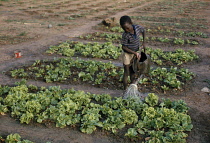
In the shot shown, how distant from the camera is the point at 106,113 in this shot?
5.25 meters

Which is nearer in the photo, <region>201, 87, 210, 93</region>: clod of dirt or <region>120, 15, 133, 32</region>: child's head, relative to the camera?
<region>120, 15, 133, 32</region>: child's head

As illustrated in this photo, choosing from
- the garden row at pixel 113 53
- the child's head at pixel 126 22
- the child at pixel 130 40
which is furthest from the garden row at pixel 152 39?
the child's head at pixel 126 22

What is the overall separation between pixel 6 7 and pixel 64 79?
17204 millimetres

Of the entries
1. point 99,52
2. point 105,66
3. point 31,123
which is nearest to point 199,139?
point 31,123

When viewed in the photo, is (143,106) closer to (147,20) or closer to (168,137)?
(168,137)

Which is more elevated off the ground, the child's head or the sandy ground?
the child's head

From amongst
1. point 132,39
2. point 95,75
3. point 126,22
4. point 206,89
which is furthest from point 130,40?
point 206,89

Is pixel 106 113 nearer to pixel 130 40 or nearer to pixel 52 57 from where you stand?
pixel 130 40

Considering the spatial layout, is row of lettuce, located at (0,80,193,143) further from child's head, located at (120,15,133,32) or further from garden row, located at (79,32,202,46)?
garden row, located at (79,32,202,46)

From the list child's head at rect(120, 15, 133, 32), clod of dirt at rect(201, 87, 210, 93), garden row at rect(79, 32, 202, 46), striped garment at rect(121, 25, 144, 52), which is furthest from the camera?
garden row at rect(79, 32, 202, 46)

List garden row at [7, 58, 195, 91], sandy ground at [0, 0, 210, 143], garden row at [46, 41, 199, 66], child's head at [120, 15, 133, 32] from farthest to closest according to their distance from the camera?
1. garden row at [46, 41, 199, 66]
2. garden row at [7, 58, 195, 91]
3. child's head at [120, 15, 133, 32]
4. sandy ground at [0, 0, 210, 143]

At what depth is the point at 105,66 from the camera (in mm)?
8016

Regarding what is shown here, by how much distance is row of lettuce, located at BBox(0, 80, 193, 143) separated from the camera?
4.66 meters

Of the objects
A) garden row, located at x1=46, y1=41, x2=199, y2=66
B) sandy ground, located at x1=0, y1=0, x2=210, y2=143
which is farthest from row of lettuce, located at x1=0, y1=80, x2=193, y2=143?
garden row, located at x1=46, y1=41, x2=199, y2=66
